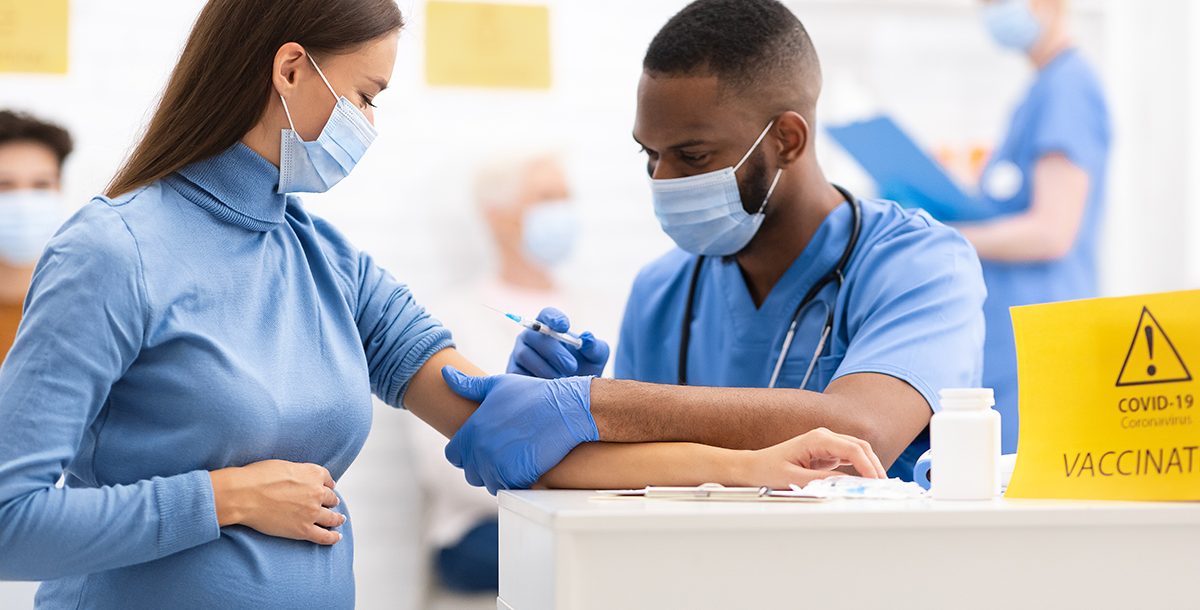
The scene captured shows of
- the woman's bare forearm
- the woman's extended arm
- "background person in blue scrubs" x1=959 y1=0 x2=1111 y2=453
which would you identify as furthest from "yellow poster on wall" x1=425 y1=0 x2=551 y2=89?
the woman's bare forearm

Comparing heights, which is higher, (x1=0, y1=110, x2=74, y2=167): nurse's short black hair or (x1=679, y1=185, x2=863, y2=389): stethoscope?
(x1=0, y1=110, x2=74, y2=167): nurse's short black hair

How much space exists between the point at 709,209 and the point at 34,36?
1828 mm

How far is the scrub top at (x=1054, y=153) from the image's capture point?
3.07 metres

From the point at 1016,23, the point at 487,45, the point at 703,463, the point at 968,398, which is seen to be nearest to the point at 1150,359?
the point at 968,398

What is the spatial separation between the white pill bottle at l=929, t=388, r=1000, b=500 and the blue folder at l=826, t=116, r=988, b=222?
1609 mm

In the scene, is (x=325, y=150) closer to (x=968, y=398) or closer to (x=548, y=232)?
(x=968, y=398)

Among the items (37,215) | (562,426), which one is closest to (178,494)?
(562,426)

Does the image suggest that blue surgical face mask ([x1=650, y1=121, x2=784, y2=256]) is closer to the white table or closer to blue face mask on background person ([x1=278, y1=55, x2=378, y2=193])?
blue face mask on background person ([x1=278, y1=55, x2=378, y2=193])

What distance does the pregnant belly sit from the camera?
121cm

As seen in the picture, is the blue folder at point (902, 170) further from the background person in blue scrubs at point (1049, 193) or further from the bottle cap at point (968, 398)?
the bottle cap at point (968, 398)

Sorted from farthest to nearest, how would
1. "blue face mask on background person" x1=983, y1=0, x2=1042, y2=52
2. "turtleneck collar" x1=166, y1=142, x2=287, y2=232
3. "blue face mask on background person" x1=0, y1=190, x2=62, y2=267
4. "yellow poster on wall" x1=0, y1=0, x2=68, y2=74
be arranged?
"blue face mask on background person" x1=983, y1=0, x2=1042, y2=52
"yellow poster on wall" x1=0, y1=0, x2=68, y2=74
"blue face mask on background person" x1=0, y1=190, x2=62, y2=267
"turtleneck collar" x1=166, y1=142, x2=287, y2=232

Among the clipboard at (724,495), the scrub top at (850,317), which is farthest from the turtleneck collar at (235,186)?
the scrub top at (850,317)

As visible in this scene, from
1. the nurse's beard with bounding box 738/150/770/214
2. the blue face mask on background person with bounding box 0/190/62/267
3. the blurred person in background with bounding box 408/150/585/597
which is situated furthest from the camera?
the blurred person in background with bounding box 408/150/585/597

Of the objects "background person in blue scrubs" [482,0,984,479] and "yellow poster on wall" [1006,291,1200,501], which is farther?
"background person in blue scrubs" [482,0,984,479]
